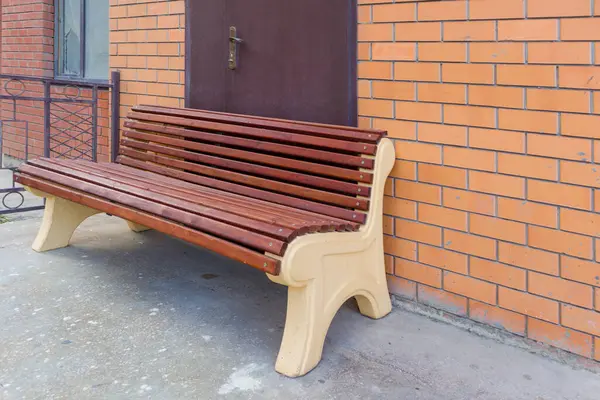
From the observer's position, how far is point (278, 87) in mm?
3221

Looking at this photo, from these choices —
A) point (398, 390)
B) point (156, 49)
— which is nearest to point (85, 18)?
point (156, 49)

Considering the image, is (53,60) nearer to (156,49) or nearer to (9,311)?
(156,49)

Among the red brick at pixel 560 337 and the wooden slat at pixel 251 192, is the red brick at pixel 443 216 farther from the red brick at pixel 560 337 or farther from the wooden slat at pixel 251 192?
the red brick at pixel 560 337

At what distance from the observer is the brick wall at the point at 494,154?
2119 millimetres

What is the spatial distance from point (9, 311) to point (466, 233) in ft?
6.96

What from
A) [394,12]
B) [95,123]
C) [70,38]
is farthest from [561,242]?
[70,38]

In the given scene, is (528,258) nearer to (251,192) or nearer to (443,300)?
(443,300)

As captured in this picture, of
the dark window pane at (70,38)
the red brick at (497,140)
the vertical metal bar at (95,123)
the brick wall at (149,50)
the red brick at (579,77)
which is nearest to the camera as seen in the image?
the red brick at (579,77)

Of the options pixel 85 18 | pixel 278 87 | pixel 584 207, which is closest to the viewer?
pixel 584 207

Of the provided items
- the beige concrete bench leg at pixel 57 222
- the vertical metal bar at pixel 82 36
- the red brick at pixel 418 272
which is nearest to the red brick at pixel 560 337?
the red brick at pixel 418 272

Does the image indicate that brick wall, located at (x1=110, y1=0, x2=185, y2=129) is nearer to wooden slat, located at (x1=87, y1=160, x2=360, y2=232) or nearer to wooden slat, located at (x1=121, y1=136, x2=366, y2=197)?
wooden slat, located at (x1=121, y1=136, x2=366, y2=197)

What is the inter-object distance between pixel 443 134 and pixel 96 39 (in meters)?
4.12

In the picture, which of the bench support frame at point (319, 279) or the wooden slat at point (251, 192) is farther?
the wooden slat at point (251, 192)

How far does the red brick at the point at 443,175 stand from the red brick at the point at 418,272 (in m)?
0.41
